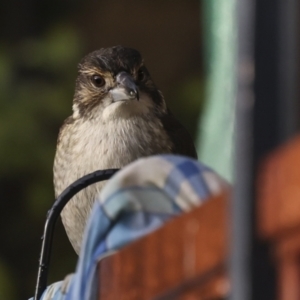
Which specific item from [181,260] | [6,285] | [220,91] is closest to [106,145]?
[220,91]

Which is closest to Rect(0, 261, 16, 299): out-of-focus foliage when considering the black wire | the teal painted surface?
the teal painted surface

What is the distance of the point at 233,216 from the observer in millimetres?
860

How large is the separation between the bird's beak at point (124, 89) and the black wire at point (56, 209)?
1.07m

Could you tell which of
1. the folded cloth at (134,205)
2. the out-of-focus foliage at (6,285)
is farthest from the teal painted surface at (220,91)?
the out-of-focus foliage at (6,285)

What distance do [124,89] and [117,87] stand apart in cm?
6

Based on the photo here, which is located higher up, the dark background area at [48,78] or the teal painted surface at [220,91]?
the teal painted surface at [220,91]

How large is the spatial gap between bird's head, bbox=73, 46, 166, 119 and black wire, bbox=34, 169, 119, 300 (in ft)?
3.61

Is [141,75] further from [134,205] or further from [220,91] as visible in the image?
[134,205]

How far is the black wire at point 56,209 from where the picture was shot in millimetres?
1724

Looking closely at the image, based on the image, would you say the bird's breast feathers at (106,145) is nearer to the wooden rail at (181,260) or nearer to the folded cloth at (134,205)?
the folded cloth at (134,205)

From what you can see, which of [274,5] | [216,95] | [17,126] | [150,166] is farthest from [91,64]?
[274,5]

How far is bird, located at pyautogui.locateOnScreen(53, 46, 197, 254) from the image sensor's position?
2.84 metres

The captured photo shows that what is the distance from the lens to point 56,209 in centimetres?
172

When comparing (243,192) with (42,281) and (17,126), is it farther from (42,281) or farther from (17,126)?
(17,126)
